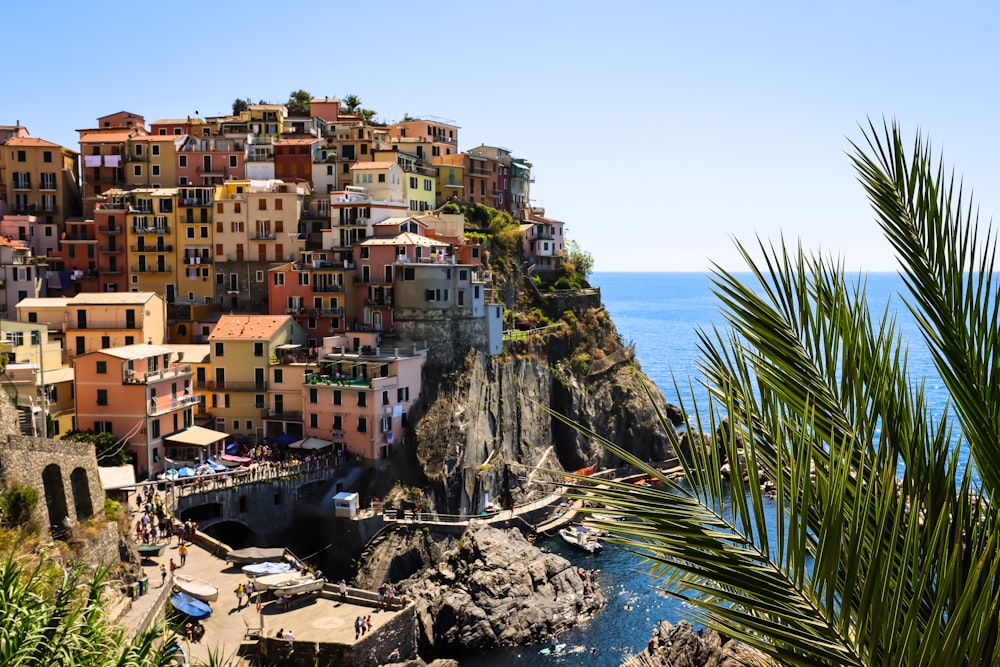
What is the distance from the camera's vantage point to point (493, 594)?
156 feet

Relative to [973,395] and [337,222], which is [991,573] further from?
[337,222]

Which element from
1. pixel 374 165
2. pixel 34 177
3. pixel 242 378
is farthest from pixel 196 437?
pixel 34 177

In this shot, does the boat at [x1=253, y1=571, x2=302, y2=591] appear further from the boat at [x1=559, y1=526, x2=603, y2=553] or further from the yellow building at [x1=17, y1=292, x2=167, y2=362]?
the yellow building at [x1=17, y1=292, x2=167, y2=362]

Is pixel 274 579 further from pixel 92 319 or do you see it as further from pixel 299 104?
pixel 299 104

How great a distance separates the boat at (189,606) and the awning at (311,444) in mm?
18113

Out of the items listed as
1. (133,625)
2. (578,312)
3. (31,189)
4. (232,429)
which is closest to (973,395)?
(133,625)

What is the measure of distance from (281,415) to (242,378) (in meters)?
3.28

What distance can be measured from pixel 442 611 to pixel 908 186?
43.0 metres

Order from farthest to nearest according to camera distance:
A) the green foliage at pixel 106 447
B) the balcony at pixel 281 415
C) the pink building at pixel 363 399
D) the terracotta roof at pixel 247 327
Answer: the terracotta roof at pixel 247 327, the balcony at pixel 281 415, the pink building at pixel 363 399, the green foliage at pixel 106 447

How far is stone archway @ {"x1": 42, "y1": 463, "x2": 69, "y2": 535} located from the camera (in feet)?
111

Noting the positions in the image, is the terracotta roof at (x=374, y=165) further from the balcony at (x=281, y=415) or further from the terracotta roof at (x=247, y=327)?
the balcony at (x=281, y=415)

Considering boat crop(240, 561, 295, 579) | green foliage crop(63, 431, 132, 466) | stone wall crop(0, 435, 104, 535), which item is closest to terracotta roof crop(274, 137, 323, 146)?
green foliage crop(63, 431, 132, 466)

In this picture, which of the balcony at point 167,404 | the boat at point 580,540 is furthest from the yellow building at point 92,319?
the boat at point 580,540

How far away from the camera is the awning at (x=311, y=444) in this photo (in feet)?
179
